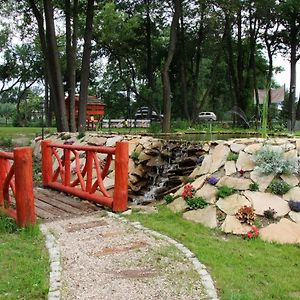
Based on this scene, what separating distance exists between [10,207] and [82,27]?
15262 millimetres

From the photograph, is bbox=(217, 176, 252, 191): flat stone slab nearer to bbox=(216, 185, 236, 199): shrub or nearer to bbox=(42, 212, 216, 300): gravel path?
bbox=(216, 185, 236, 199): shrub

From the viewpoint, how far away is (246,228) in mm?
4992

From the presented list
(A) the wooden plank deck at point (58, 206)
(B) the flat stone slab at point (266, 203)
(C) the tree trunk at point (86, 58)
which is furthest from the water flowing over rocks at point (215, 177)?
(C) the tree trunk at point (86, 58)

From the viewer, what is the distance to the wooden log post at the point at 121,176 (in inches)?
234

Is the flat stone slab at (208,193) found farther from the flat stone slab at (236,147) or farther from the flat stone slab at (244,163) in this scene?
the flat stone slab at (236,147)

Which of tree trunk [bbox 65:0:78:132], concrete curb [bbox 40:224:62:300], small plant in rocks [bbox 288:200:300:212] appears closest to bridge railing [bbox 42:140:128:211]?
concrete curb [bbox 40:224:62:300]

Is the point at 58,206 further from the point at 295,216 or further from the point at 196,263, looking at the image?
the point at 295,216

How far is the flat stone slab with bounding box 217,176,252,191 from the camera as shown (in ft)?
18.5

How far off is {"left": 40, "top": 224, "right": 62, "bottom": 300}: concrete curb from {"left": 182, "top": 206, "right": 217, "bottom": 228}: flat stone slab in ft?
5.95

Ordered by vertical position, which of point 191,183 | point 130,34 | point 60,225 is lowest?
point 60,225

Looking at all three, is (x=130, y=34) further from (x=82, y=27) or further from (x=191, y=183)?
(x=191, y=183)

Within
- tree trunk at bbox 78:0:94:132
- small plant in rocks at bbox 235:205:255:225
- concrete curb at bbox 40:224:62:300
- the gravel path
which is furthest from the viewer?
tree trunk at bbox 78:0:94:132

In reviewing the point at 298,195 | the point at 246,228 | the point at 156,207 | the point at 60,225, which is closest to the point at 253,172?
the point at 298,195

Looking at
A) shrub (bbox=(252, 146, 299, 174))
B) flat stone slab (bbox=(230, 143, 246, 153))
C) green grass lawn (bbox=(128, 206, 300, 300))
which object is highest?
flat stone slab (bbox=(230, 143, 246, 153))
